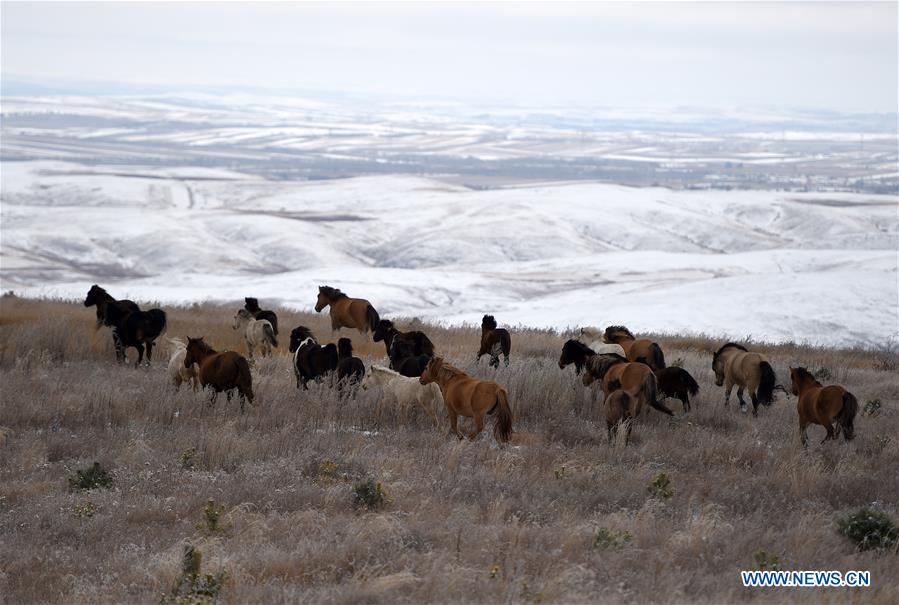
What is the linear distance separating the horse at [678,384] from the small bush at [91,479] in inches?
264

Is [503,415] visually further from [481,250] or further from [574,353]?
[481,250]

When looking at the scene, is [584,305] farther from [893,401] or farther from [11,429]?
[11,429]

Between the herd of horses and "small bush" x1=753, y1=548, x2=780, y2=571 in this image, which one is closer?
"small bush" x1=753, y1=548, x2=780, y2=571

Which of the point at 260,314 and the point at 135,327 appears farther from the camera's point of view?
the point at 260,314

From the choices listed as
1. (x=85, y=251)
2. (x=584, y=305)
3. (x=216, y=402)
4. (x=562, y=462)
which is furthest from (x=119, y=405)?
(x=85, y=251)

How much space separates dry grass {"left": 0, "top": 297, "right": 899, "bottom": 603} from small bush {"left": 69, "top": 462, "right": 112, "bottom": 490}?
14 centimetres

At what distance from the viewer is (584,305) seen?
40.2 m

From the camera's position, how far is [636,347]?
1386 cm

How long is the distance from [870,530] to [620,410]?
11.1ft

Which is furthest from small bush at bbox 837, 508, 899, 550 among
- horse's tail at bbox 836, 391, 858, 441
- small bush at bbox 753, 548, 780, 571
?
horse's tail at bbox 836, 391, 858, 441

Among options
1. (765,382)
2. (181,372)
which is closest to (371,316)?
(181,372)

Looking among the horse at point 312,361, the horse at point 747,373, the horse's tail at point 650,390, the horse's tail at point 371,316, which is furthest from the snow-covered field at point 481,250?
the horse's tail at point 650,390

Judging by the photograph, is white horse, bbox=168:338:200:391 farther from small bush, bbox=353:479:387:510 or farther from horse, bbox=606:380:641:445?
horse, bbox=606:380:641:445

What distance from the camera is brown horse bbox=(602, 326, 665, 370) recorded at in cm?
1334
